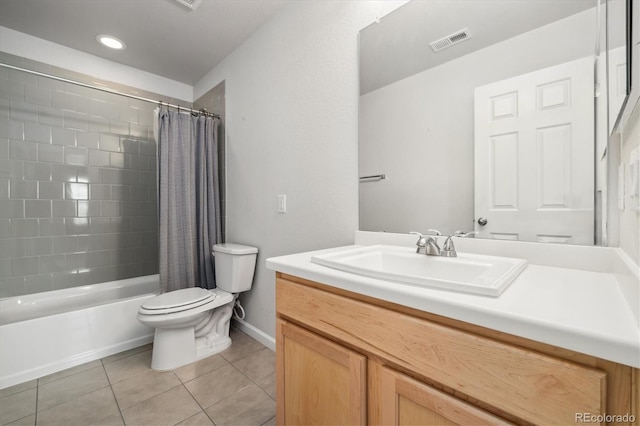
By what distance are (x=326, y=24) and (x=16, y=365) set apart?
2.70m

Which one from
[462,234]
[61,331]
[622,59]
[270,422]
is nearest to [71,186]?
[61,331]

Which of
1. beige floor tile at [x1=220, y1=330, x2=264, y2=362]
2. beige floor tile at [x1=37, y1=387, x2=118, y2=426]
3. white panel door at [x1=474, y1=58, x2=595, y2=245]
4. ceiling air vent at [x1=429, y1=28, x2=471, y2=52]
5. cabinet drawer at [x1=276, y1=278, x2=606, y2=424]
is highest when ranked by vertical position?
ceiling air vent at [x1=429, y1=28, x2=471, y2=52]

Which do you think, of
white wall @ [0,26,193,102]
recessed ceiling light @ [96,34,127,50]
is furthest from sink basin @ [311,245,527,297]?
white wall @ [0,26,193,102]

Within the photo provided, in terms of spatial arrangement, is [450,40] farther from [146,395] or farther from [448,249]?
[146,395]

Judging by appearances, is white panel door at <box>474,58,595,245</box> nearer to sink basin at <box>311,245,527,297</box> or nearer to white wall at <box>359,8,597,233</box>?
white wall at <box>359,8,597,233</box>

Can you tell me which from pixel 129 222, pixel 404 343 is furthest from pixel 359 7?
Result: pixel 129 222

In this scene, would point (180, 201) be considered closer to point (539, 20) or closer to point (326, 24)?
point (326, 24)

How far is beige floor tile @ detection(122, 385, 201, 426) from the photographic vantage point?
4.37ft

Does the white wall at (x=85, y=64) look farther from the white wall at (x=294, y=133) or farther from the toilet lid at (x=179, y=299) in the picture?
the toilet lid at (x=179, y=299)

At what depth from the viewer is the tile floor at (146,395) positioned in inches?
53.2

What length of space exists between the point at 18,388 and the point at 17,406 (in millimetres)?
221

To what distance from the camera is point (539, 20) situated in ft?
3.12

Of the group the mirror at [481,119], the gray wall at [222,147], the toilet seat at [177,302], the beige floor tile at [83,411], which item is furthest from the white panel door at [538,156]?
the gray wall at [222,147]

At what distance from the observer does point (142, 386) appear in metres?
1.59
